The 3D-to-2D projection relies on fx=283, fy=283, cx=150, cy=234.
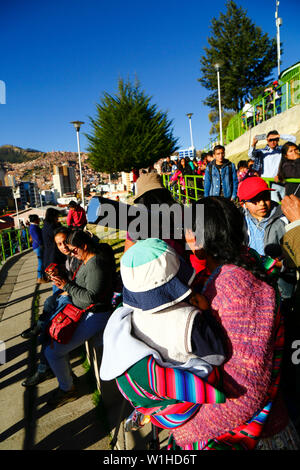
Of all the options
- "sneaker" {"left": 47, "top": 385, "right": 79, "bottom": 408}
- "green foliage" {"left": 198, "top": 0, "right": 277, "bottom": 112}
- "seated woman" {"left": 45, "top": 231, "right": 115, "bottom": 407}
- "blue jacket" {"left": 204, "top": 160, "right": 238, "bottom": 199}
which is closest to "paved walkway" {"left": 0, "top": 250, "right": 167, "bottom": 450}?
"sneaker" {"left": 47, "top": 385, "right": 79, "bottom": 408}

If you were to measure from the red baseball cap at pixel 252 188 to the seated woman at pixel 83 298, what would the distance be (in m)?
1.45

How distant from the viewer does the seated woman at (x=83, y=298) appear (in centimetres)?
265

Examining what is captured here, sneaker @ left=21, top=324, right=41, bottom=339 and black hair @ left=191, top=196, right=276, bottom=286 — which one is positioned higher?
black hair @ left=191, top=196, right=276, bottom=286

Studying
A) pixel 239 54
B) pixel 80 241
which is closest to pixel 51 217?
pixel 80 241

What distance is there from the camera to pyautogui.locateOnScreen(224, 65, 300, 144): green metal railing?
13.6 m

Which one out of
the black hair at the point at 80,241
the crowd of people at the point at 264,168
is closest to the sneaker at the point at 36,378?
the black hair at the point at 80,241

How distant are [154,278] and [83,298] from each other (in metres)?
1.67

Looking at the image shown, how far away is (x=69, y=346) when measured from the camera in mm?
2631

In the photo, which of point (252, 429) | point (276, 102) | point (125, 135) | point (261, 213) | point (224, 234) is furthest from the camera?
point (125, 135)

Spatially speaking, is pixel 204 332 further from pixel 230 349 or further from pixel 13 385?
pixel 13 385

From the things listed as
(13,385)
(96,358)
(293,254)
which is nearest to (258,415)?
→ (293,254)

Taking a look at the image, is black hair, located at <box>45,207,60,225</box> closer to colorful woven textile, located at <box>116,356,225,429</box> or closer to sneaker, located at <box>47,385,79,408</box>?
sneaker, located at <box>47,385,79,408</box>

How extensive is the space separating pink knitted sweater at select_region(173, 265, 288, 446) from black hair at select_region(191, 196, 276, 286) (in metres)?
0.10

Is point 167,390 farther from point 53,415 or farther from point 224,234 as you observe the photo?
point 53,415
